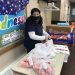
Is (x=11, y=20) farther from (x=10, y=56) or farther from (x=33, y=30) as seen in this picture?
(x=10, y=56)

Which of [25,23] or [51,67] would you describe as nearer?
[51,67]

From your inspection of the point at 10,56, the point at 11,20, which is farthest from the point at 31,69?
the point at 11,20

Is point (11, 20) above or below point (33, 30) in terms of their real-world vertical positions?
above

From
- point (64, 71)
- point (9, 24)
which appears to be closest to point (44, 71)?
point (9, 24)

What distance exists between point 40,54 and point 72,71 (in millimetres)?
1096

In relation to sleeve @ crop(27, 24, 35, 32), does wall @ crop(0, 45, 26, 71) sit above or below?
below

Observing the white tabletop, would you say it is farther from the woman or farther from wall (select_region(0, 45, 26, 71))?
the woman

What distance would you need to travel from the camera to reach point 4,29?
2.13 meters

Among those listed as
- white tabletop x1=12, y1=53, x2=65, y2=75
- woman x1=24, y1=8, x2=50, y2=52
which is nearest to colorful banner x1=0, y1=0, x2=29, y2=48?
woman x1=24, y1=8, x2=50, y2=52

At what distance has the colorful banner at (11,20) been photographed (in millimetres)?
2072

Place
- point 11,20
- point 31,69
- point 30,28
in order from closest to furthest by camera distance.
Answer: point 31,69, point 11,20, point 30,28

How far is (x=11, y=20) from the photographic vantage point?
2293 millimetres

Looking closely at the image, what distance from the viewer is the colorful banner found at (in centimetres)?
207

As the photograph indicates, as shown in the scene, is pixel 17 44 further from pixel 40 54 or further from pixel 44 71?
pixel 44 71
